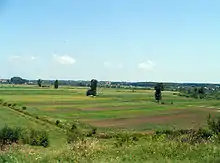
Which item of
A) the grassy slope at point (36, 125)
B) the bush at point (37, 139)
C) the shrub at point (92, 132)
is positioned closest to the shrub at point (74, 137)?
the grassy slope at point (36, 125)

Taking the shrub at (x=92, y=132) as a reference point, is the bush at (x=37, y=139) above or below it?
above

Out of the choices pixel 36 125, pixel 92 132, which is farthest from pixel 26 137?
pixel 36 125

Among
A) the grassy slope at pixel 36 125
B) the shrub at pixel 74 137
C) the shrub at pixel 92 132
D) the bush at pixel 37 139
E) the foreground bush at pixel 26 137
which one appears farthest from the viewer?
the shrub at pixel 92 132

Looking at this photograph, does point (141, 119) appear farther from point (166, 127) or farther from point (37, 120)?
point (37, 120)

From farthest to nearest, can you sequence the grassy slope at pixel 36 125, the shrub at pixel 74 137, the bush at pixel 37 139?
the grassy slope at pixel 36 125, the bush at pixel 37 139, the shrub at pixel 74 137

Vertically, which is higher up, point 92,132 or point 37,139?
point 37,139

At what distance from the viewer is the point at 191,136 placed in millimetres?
16688

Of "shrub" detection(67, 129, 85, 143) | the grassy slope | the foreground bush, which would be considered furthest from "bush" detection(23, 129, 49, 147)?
the grassy slope

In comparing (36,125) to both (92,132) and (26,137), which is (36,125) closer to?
(92,132)

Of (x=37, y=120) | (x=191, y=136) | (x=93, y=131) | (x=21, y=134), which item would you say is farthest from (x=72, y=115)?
(x=191, y=136)

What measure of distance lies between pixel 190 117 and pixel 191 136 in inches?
2029

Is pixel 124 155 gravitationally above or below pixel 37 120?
above

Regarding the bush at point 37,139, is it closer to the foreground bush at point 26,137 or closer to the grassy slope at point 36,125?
the foreground bush at point 26,137

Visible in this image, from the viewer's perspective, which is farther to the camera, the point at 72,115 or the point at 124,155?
the point at 72,115
